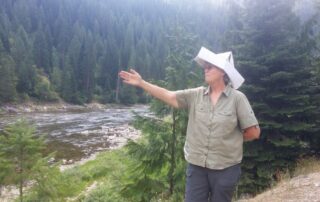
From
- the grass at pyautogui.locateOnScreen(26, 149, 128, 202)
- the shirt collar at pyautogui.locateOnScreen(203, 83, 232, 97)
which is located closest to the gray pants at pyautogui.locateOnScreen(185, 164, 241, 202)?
the shirt collar at pyautogui.locateOnScreen(203, 83, 232, 97)

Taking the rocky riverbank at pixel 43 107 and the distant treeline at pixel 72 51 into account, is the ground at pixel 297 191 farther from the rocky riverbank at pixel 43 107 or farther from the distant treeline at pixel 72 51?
the rocky riverbank at pixel 43 107

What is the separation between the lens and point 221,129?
13.8 ft

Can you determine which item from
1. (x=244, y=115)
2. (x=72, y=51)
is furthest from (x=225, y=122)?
(x=72, y=51)

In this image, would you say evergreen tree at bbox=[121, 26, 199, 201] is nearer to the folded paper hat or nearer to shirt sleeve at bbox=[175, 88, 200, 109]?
shirt sleeve at bbox=[175, 88, 200, 109]

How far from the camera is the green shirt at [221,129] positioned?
4.22m

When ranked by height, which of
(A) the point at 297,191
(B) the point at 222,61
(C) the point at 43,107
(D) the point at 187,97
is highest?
(B) the point at 222,61

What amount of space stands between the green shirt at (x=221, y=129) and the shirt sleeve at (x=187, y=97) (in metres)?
0.16

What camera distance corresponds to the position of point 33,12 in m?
122

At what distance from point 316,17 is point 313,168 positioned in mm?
5607

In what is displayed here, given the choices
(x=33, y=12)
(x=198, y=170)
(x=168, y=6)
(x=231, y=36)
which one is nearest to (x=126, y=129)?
(x=231, y=36)

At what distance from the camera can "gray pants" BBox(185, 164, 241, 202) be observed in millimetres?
4281

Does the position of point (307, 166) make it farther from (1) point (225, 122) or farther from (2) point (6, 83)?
(2) point (6, 83)

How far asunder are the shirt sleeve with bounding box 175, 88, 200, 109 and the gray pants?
73 centimetres

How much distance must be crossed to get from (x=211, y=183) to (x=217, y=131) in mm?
623
